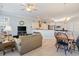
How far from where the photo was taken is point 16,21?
3115 millimetres

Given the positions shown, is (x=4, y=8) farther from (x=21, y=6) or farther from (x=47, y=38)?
(x=47, y=38)

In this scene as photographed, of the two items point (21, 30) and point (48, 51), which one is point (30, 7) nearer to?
point (21, 30)

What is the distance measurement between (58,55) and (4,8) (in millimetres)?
1914

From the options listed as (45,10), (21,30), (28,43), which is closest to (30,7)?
(45,10)

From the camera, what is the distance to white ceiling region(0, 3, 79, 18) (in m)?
3.01

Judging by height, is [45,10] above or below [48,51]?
above

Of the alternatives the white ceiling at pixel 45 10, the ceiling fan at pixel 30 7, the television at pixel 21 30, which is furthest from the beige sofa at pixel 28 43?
the ceiling fan at pixel 30 7

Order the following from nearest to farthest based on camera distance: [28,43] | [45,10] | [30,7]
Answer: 1. [30,7]
2. [45,10]
3. [28,43]

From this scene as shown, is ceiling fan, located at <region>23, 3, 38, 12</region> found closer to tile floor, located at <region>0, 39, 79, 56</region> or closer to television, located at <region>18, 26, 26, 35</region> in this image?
television, located at <region>18, 26, 26, 35</region>

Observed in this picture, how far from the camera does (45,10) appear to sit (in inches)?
124

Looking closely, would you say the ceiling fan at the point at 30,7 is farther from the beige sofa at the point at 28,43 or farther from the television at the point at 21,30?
the beige sofa at the point at 28,43

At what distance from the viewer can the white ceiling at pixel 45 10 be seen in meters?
3.01

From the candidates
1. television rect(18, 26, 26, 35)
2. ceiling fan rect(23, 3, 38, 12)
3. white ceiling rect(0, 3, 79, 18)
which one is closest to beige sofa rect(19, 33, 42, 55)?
television rect(18, 26, 26, 35)

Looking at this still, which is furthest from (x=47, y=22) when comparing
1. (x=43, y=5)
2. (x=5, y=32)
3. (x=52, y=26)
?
(x=5, y=32)
